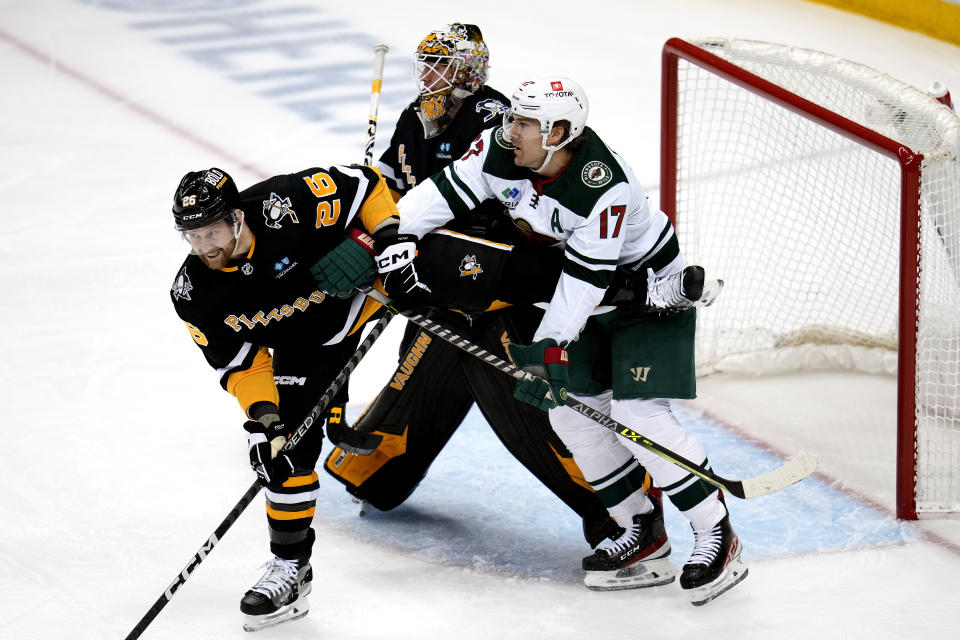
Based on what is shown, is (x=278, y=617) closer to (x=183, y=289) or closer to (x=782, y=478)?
(x=183, y=289)

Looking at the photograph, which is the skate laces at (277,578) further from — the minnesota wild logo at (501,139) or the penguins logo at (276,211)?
the minnesota wild logo at (501,139)

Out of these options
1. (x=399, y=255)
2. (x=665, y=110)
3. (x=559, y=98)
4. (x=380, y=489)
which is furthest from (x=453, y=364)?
(x=665, y=110)

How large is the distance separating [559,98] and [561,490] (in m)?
1.04

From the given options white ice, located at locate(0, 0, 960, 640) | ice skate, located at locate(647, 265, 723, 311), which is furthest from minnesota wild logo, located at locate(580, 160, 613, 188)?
white ice, located at locate(0, 0, 960, 640)

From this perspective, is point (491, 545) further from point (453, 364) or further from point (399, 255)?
point (399, 255)

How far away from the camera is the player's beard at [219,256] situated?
277cm

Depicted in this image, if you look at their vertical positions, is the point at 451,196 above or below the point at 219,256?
above

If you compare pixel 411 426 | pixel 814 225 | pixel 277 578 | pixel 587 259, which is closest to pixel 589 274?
pixel 587 259

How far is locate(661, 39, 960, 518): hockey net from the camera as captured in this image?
11.1 ft

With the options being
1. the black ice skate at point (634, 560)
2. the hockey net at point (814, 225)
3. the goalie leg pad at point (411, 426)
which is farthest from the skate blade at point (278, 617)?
the hockey net at point (814, 225)

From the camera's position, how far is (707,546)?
2969mm

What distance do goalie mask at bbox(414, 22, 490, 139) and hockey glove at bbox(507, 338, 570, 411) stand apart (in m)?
0.95

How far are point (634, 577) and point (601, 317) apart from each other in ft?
2.04

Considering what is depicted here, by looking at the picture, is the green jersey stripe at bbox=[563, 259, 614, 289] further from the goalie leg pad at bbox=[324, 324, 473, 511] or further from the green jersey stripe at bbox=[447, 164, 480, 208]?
the goalie leg pad at bbox=[324, 324, 473, 511]
